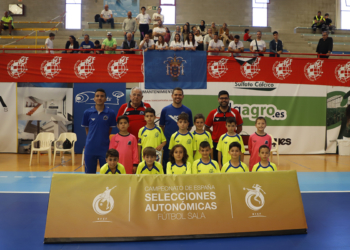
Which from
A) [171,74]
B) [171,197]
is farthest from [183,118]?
[171,74]

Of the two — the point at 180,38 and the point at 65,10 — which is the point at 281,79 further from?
the point at 65,10

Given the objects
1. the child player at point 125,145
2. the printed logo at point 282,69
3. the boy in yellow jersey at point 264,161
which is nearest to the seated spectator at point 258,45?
the printed logo at point 282,69

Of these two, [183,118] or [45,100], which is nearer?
[183,118]

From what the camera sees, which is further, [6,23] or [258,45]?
[6,23]

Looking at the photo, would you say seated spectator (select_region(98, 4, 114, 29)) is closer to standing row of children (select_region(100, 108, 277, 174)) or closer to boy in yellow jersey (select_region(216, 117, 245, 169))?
standing row of children (select_region(100, 108, 277, 174))

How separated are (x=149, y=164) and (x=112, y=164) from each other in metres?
0.62

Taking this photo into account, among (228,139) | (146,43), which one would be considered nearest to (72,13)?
(146,43)

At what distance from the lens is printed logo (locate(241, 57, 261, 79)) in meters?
12.9

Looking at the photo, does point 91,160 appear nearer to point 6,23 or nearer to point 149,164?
point 149,164

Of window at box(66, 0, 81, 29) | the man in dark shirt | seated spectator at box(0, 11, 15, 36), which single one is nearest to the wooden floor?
the man in dark shirt

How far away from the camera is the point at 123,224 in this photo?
4.31 metres

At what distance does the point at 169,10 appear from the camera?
22.1 meters

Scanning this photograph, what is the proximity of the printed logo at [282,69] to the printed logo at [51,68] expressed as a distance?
8954mm

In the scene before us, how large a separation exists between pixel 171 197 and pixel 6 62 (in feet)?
37.0
